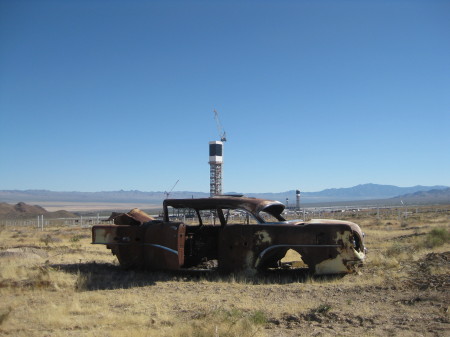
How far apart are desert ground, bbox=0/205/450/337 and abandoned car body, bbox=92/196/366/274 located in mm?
311

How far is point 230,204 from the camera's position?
9.59m


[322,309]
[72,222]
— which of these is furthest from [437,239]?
[72,222]

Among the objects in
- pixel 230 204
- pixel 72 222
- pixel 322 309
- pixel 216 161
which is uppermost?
pixel 216 161

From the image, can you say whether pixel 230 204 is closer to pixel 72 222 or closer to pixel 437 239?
pixel 437 239

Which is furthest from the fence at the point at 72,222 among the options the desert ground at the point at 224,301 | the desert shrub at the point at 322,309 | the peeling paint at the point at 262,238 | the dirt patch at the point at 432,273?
the desert shrub at the point at 322,309

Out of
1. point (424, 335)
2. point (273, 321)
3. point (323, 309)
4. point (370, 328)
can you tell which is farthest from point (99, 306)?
point (424, 335)

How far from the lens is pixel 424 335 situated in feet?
17.4

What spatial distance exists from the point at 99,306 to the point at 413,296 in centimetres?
480

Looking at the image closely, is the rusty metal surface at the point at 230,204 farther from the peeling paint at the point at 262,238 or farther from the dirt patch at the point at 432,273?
the dirt patch at the point at 432,273

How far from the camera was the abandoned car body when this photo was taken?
884 centimetres

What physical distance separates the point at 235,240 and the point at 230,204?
0.79 meters

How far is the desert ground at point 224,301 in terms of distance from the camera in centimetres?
574

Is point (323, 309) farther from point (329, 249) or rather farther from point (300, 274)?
point (300, 274)

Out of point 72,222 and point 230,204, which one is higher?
point 230,204
